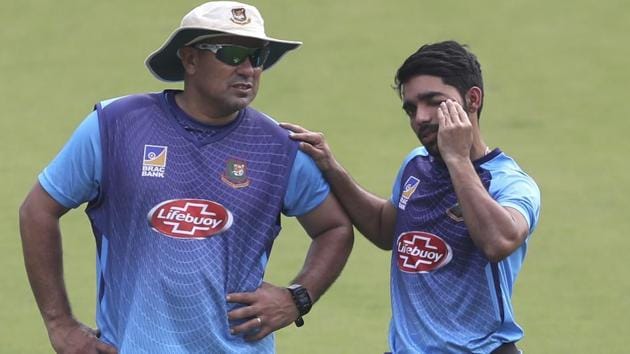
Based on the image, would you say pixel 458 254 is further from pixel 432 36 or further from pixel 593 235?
pixel 432 36

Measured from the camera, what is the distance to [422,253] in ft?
20.2

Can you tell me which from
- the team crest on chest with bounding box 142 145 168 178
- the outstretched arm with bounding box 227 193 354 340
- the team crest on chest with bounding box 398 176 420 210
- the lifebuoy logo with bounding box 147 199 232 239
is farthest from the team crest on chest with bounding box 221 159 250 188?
the team crest on chest with bounding box 398 176 420 210

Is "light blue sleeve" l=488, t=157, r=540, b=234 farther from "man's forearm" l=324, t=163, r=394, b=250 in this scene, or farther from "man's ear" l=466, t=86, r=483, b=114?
"man's forearm" l=324, t=163, r=394, b=250

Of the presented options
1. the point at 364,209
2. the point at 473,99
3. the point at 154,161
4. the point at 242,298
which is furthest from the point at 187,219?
the point at 473,99

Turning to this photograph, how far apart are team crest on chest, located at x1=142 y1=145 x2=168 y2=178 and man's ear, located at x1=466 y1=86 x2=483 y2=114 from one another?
3.78 ft

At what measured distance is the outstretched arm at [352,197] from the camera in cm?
632

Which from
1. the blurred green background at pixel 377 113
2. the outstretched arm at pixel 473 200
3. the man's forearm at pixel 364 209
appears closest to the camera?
the outstretched arm at pixel 473 200

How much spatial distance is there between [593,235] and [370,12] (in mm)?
3731

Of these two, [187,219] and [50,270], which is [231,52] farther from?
[50,270]

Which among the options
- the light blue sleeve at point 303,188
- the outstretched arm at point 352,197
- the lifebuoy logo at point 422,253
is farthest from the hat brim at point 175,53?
the lifebuoy logo at point 422,253

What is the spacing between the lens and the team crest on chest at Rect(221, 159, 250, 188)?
242 inches

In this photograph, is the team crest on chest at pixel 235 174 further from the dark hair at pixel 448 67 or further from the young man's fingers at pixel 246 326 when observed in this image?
the dark hair at pixel 448 67

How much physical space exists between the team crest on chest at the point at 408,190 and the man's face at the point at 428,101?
8.3 inches

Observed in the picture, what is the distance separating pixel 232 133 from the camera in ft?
20.4
